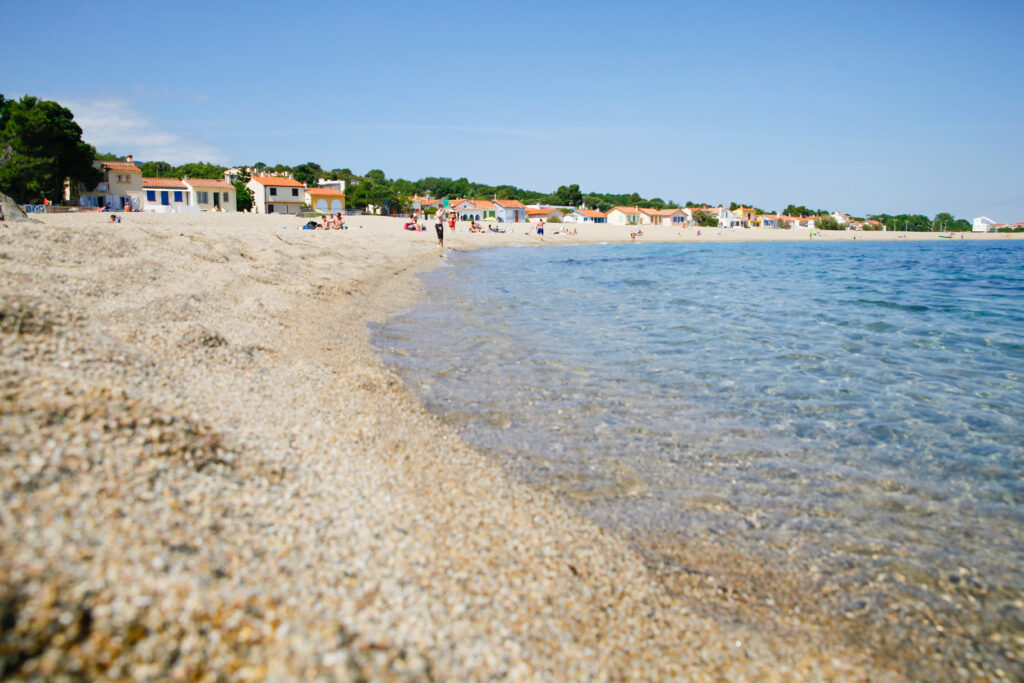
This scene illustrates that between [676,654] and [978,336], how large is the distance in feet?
51.9

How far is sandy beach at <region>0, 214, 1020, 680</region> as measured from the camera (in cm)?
246

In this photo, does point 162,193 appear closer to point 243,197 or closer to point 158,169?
point 243,197

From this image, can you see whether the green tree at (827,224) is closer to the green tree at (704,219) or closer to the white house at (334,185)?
the green tree at (704,219)

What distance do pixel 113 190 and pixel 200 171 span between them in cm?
3700

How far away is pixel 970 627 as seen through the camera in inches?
151

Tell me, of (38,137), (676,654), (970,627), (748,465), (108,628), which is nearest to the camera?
(108,628)

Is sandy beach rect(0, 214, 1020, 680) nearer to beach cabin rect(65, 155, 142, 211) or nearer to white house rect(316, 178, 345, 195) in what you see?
beach cabin rect(65, 155, 142, 211)

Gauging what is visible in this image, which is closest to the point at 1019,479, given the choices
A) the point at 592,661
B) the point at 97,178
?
the point at 592,661

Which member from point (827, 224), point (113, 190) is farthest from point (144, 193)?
point (827, 224)

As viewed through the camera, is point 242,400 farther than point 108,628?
Yes

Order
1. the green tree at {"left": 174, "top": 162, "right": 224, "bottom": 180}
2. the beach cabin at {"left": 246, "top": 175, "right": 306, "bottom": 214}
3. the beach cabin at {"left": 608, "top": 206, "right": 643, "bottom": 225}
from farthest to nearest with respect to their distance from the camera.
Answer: the beach cabin at {"left": 608, "top": 206, "right": 643, "bottom": 225}
the green tree at {"left": 174, "top": 162, "right": 224, "bottom": 180}
the beach cabin at {"left": 246, "top": 175, "right": 306, "bottom": 214}

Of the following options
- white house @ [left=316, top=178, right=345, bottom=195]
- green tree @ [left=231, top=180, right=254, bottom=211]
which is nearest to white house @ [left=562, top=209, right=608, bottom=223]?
white house @ [left=316, top=178, right=345, bottom=195]

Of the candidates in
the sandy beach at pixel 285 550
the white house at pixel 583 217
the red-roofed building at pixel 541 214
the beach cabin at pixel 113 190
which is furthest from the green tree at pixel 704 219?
the sandy beach at pixel 285 550

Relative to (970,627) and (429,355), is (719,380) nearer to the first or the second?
(429,355)
